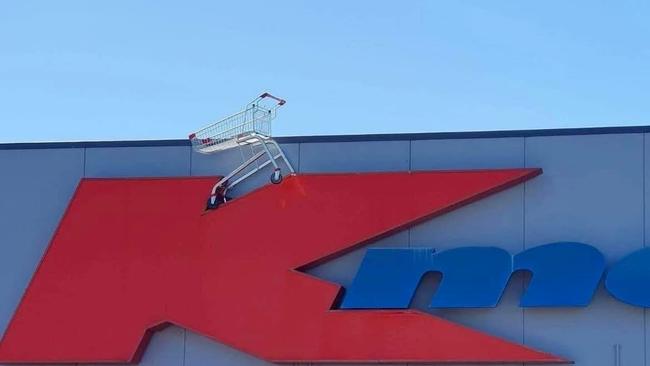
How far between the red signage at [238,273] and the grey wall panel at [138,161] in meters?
0.34

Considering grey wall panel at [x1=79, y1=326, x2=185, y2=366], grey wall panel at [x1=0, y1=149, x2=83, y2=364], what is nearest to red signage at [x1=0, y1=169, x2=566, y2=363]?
grey wall panel at [x1=79, y1=326, x2=185, y2=366]

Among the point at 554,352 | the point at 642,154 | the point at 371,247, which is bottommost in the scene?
the point at 554,352

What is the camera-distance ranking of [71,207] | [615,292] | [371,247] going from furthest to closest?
[71,207], [371,247], [615,292]

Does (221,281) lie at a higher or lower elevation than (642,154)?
lower

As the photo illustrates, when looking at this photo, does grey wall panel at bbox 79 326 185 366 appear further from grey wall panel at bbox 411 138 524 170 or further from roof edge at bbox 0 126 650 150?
grey wall panel at bbox 411 138 524 170

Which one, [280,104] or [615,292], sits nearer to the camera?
[615,292]

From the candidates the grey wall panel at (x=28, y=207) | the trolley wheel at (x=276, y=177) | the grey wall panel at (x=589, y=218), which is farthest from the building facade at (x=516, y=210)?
the trolley wheel at (x=276, y=177)

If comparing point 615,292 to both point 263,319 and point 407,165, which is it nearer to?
point 407,165

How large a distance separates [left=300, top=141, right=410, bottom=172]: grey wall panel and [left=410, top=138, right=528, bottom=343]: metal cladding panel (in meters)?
0.44

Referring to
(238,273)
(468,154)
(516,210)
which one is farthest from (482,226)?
(238,273)

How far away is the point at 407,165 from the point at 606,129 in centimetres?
311

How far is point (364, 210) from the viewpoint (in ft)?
78.2

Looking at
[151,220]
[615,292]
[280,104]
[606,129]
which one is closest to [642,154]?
[606,129]

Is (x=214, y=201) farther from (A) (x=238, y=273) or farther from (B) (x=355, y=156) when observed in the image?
(B) (x=355, y=156)
